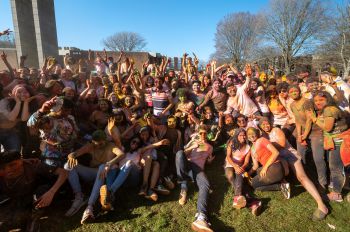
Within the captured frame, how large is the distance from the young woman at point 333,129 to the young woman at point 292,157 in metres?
0.45

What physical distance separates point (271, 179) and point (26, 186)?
A: 13.1 feet

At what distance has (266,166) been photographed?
410cm

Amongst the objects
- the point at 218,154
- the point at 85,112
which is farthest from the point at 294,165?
the point at 85,112

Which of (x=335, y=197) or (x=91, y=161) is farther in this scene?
(x=91, y=161)

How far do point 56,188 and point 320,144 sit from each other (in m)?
4.74

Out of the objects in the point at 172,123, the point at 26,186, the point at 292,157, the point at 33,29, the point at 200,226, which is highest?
the point at 33,29

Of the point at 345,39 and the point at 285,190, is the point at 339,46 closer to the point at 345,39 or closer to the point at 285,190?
the point at 345,39

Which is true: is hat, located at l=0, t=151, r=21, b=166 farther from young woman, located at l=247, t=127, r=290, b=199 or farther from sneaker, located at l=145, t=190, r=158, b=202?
young woman, located at l=247, t=127, r=290, b=199

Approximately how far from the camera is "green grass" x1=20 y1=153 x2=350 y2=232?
140 inches

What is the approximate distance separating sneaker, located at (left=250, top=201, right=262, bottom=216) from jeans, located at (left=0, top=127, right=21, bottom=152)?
4314 millimetres

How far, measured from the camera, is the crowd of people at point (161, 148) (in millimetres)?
3740

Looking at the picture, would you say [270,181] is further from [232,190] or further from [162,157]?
[162,157]

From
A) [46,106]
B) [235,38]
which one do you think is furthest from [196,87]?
[235,38]

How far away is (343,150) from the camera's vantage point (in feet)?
13.1
